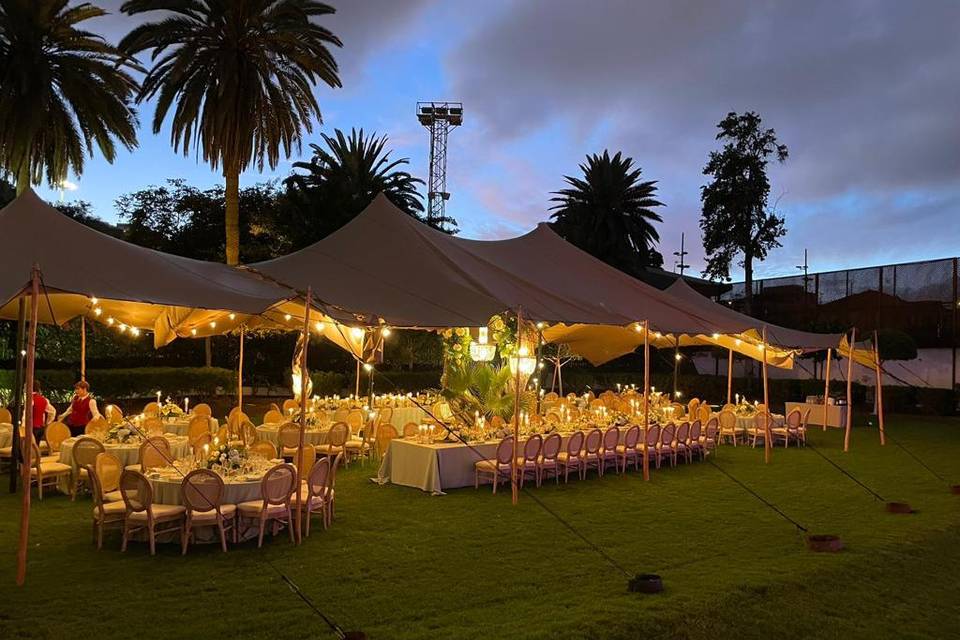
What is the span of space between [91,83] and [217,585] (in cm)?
1672

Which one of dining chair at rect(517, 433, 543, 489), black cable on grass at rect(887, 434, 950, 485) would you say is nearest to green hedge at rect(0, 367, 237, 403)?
dining chair at rect(517, 433, 543, 489)

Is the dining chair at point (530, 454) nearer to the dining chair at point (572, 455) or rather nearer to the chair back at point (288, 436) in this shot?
the dining chair at point (572, 455)

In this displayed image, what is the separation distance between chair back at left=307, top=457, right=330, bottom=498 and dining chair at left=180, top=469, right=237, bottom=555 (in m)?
1.05

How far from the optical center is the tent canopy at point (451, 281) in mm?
11344

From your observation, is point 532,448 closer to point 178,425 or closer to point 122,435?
point 122,435

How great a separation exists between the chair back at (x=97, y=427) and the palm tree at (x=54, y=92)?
10044mm

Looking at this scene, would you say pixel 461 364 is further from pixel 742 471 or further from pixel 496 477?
pixel 742 471

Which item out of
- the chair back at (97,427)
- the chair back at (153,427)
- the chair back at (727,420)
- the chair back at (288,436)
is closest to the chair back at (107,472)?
the chair back at (97,427)

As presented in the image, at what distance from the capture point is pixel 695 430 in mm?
16062

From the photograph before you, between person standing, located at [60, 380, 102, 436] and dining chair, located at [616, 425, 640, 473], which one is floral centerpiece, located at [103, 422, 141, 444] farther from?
dining chair, located at [616, 425, 640, 473]

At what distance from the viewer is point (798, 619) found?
658 centimetres

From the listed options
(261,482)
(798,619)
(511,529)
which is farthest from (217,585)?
(798,619)

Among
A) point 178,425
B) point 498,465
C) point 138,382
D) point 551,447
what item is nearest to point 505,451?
point 498,465

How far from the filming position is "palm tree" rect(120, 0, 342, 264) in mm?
21375
